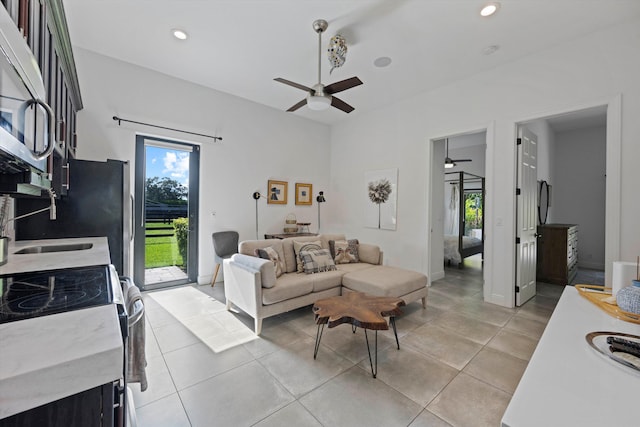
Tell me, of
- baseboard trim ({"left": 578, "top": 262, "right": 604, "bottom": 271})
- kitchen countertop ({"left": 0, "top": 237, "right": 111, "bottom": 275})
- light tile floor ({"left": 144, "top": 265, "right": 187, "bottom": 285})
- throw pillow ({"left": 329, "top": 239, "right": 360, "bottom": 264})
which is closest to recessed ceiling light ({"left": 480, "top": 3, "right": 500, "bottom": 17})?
throw pillow ({"left": 329, "top": 239, "right": 360, "bottom": 264})

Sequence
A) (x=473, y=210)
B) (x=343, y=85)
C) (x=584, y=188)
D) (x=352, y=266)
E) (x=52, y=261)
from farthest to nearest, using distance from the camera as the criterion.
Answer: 1. (x=473, y=210)
2. (x=584, y=188)
3. (x=352, y=266)
4. (x=343, y=85)
5. (x=52, y=261)

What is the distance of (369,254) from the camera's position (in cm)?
396

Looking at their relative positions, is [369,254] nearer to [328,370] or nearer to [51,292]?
[328,370]

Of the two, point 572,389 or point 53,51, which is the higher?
point 53,51

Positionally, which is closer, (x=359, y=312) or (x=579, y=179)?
(x=359, y=312)

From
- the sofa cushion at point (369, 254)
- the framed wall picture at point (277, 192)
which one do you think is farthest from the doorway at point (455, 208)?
the framed wall picture at point (277, 192)

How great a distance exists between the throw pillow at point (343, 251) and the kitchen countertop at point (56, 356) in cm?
325

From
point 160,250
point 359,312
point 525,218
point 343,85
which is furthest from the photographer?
point 160,250

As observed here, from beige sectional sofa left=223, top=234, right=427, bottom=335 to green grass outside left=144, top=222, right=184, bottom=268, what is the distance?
4.88 feet

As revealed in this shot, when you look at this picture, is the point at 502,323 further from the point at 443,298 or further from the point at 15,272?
the point at 15,272

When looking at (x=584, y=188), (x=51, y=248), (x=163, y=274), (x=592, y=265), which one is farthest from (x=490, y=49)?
(x=592, y=265)

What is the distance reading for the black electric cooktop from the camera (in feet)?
2.47

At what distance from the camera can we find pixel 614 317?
45.9 inches

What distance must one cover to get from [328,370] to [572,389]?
67.7 inches
